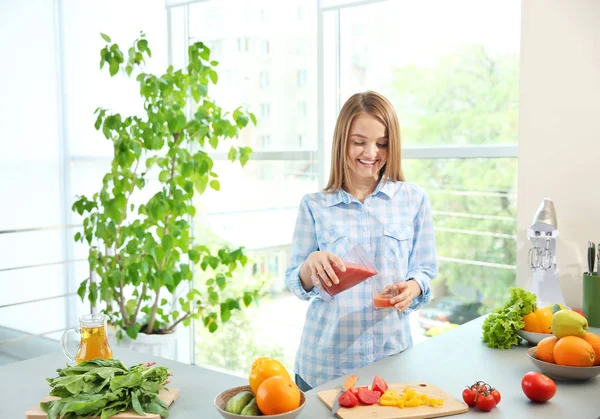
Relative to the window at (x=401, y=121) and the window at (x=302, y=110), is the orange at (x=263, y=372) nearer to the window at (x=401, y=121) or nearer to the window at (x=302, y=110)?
the window at (x=401, y=121)

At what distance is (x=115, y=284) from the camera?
317 cm

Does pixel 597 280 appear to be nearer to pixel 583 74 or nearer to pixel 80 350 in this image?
pixel 583 74

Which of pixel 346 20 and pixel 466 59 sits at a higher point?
pixel 346 20

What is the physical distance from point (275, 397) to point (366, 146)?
92 cm

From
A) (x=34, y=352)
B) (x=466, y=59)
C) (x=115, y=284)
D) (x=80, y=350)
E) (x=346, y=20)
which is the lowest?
(x=34, y=352)

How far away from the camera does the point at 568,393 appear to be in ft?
4.55

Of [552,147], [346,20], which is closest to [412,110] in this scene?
[346,20]

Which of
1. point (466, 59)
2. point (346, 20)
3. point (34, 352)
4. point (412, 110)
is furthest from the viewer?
point (34, 352)

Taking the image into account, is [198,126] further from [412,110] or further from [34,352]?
[34,352]

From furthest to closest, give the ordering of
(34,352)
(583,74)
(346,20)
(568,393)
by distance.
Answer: (34,352)
(346,20)
(583,74)
(568,393)

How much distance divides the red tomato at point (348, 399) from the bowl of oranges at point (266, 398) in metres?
0.10

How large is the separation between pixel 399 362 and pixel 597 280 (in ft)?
2.40

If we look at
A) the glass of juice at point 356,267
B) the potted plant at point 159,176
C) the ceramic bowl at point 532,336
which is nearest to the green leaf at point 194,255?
the potted plant at point 159,176

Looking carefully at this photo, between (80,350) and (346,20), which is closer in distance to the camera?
(80,350)
